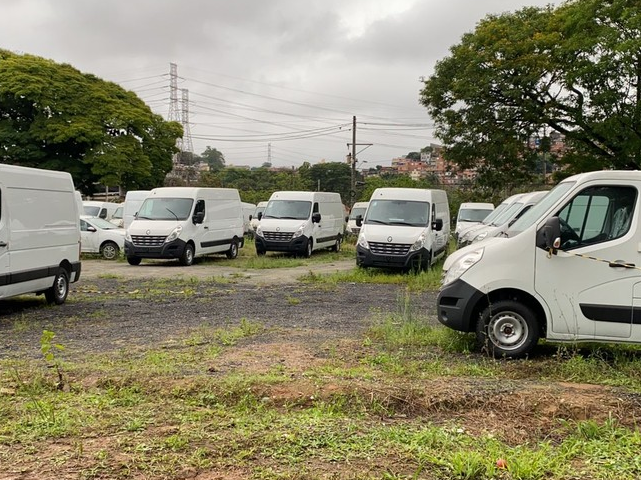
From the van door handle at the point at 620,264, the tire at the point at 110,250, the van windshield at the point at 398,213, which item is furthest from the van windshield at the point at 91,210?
the van door handle at the point at 620,264

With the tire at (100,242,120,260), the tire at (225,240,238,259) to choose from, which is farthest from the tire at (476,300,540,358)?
the tire at (100,242,120,260)

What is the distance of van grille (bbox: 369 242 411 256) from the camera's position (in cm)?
1531

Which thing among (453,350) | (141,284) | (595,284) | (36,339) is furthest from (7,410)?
(141,284)

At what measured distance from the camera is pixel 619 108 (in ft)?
59.4

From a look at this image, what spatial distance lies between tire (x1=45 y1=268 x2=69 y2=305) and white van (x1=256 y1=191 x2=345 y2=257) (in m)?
10.3

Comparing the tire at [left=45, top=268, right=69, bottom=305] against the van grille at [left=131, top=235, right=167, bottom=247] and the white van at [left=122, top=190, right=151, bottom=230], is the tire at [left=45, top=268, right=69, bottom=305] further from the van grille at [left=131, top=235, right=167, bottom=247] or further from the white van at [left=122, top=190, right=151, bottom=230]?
the white van at [left=122, top=190, right=151, bottom=230]

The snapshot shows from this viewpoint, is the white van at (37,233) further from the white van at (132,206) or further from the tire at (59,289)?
the white van at (132,206)

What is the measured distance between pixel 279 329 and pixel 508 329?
125 inches

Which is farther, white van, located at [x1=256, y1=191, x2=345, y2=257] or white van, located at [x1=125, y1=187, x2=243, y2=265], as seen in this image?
white van, located at [x1=256, y1=191, x2=345, y2=257]

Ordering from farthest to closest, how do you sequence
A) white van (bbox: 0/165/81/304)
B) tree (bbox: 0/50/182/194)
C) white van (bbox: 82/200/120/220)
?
1. tree (bbox: 0/50/182/194)
2. white van (bbox: 82/200/120/220)
3. white van (bbox: 0/165/81/304)

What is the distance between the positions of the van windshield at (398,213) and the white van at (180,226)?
19.6ft

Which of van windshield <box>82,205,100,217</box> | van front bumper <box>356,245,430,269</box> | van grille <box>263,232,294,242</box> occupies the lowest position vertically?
van front bumper <box>356,245,430,269</box>

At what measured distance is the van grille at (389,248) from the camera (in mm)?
15308

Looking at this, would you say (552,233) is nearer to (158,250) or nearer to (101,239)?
(158,250)
